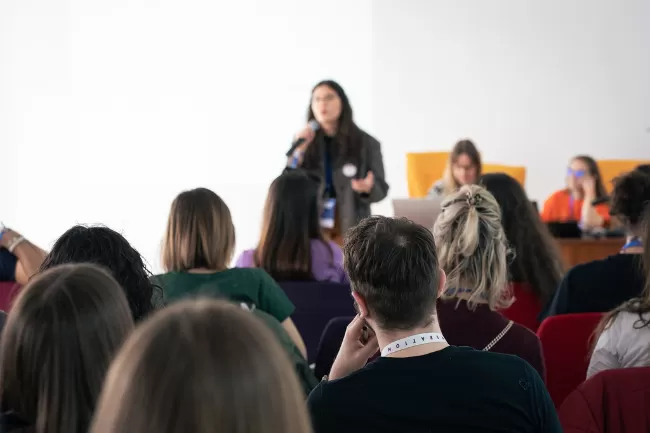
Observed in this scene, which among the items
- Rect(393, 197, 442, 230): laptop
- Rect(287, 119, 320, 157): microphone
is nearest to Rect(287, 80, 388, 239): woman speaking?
Rect(287, 119, 320, 157): microphone

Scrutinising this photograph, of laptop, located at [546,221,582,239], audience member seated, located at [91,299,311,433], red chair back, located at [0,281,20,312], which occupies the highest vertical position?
audience member seated, located at [91,299,311,433]

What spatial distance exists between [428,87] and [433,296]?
20.6 feet

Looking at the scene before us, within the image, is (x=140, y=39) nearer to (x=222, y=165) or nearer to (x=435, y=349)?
(x=222, y=165)

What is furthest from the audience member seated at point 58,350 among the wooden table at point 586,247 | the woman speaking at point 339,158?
the wooden table at point 586,247

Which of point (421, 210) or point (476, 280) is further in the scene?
point (421, 210)

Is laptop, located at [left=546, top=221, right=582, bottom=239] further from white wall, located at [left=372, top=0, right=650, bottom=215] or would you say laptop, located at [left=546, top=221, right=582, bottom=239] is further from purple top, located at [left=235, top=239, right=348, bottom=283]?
purple top, located at [left=235, top=239, right=348, bottom=283]

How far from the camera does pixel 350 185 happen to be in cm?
470

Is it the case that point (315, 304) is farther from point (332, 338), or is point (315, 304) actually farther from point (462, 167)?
point (462, 167)

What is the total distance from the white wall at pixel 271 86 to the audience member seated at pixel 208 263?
4.80 m

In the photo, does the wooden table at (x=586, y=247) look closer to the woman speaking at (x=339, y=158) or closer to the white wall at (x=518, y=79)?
the woman speaking at (x=339, y=158)

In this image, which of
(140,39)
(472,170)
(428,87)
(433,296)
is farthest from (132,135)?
(433,296)

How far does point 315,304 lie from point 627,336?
1157 millimetres

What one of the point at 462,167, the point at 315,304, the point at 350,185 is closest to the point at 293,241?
the point at 315,304

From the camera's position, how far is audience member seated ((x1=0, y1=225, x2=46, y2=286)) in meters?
3.08
